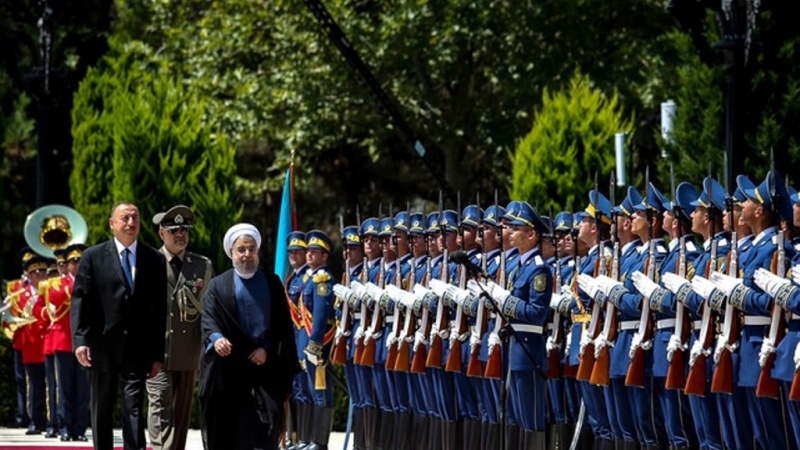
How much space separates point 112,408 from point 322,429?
3504mm

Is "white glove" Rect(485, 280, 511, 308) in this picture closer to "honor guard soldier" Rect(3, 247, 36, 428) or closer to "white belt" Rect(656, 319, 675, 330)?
"white belt" Rect(656, 319, 675, 330)

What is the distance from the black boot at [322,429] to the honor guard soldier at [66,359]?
123 inches

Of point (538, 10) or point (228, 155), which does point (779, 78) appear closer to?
point (228, 155)

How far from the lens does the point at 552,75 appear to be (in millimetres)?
31297

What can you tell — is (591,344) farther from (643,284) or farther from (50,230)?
(50,230)

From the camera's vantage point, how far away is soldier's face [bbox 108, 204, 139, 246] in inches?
523

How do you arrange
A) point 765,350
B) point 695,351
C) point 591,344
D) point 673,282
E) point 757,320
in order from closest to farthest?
point 765,350 < point 757,320 < point 695,351 < point 673,282 < point 591,344

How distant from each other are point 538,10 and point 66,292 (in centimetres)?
1384

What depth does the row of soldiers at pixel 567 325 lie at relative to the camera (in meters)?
10.8

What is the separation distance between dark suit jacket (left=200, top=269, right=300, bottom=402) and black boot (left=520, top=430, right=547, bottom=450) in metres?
1.62

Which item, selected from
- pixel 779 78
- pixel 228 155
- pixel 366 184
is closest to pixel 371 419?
pixel 779 78

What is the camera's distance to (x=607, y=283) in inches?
484

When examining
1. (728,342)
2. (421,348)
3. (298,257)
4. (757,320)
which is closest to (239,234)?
(421,348)

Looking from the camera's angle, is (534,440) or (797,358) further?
(534,440)
